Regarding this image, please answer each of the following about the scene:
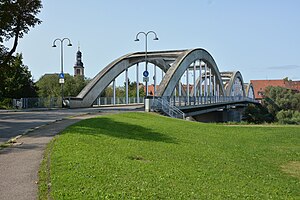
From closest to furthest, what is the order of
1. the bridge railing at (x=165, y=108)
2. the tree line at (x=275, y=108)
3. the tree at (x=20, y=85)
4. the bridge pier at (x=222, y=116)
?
1. the bridge railing at (x=165, y=108)
2. the tree at (x=20, y=85)
3. the bridge pier at (x=222, y=116)
4. the tree line at (x=275, y=108)

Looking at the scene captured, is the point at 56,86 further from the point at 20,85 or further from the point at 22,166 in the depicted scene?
the point at 22,166

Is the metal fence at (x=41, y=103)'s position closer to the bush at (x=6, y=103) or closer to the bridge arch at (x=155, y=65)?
the bridge arch at (x=155, y=65)

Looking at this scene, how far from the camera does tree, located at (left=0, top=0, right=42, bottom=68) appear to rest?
24562mm

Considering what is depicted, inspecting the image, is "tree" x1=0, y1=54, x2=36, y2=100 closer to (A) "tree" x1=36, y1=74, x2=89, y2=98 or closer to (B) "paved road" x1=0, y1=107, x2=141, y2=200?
(A) "tree" x1=36, y1=74, x2=89, y2=98

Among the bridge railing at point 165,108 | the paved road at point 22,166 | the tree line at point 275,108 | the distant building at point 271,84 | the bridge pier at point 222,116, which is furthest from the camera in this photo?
the distant building at point 271,84

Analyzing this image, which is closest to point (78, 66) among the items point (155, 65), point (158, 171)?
point (155, 65)

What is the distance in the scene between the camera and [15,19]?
85.0ft

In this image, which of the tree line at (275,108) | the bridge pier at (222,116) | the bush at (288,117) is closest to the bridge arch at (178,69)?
the bridge pier at (222,116)

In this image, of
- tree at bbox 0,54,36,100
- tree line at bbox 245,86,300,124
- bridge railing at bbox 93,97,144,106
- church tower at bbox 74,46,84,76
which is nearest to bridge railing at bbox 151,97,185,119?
bridge railing at bbox 93,97,144,106

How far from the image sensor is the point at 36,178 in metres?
8.00

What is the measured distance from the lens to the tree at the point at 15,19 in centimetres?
2456

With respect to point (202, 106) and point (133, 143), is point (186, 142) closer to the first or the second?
point (133, 143)

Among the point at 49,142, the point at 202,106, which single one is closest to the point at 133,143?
the point at 49,142

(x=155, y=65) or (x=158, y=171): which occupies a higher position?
(x=155, y=65)
